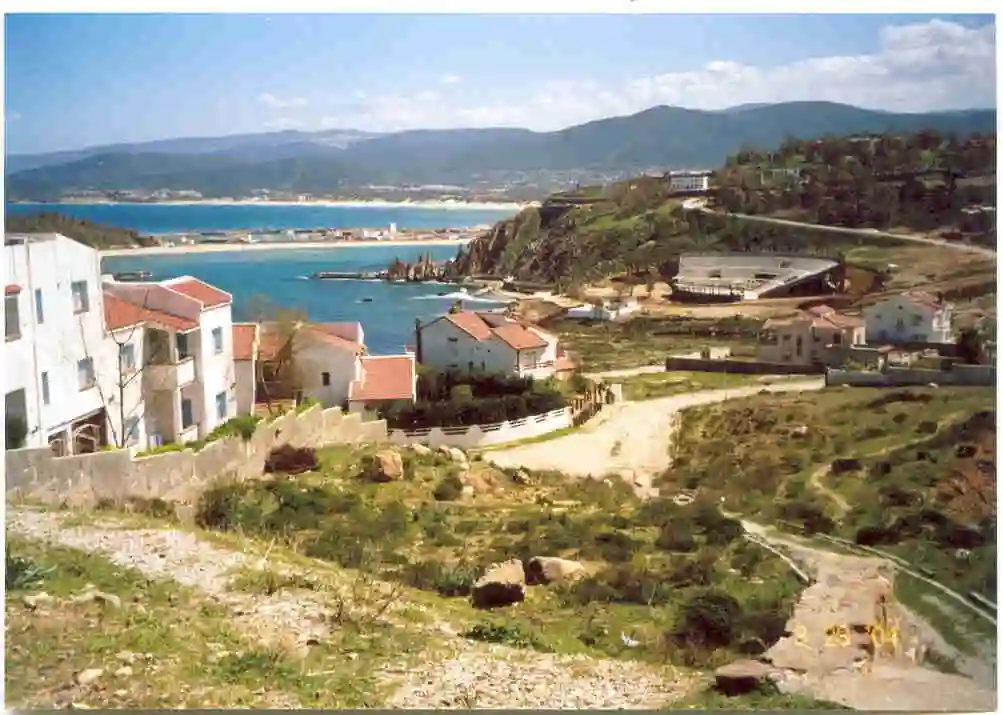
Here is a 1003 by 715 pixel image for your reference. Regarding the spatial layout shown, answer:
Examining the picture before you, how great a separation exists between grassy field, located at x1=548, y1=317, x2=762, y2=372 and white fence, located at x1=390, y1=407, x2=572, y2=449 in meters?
0.28

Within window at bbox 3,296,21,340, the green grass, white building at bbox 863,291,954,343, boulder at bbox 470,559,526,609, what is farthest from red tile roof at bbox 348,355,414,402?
white building at bbox 863,291,954,343

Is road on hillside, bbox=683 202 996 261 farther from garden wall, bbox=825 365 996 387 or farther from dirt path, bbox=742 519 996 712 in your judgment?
dirt path, bbox=742 519 996 712

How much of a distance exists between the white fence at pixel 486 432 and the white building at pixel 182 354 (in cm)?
81

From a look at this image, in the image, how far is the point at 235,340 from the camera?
15.5 feet

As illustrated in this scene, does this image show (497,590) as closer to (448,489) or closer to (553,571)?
(553,571)

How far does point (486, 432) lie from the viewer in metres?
4.78

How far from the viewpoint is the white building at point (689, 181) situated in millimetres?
4758

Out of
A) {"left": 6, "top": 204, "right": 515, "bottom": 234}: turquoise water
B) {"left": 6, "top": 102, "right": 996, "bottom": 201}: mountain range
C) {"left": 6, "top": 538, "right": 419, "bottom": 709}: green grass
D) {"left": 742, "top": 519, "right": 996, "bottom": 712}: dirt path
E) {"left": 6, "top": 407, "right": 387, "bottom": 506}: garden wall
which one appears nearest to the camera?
{"left": 6, "top": 538, "right": 419, "bottom": 709}: green grass

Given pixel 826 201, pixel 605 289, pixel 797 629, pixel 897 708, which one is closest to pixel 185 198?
pixel 605 289

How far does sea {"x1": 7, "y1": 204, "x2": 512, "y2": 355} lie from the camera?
15.4 ft

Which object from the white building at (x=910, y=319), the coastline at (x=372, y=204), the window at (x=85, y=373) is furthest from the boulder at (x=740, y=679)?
the window at (x=85, y=373)

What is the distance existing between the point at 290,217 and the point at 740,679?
284cm

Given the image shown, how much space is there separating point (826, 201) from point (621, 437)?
1432mm

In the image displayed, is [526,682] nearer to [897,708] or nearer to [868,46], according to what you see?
[897,708]
